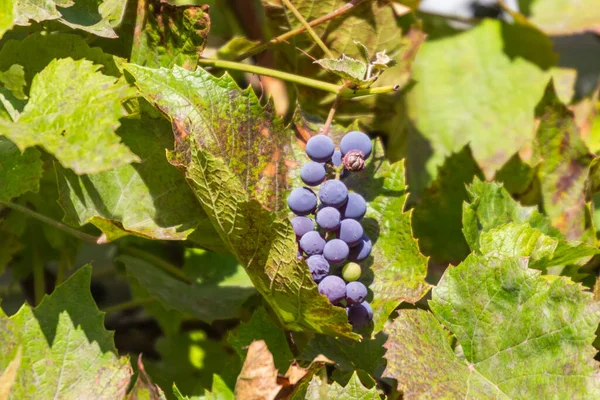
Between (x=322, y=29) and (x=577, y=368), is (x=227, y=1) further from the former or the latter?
(x=577, y=368)

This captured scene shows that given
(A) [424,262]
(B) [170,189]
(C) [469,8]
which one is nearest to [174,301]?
(B) [170,189]

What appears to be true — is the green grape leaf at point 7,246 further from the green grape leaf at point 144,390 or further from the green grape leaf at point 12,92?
the green grape leaf at point 144,390

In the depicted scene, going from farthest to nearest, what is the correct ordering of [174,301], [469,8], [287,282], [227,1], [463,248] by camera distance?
1. [469,8]
2. [227,1]
3. [463,248]
4. [174,301]
5. [287,282]

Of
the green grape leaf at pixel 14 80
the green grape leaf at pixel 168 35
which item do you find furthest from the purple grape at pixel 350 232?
the green grape leaf at pixel 14 80

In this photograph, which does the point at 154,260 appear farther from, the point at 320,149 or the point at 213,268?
the point at 320,149

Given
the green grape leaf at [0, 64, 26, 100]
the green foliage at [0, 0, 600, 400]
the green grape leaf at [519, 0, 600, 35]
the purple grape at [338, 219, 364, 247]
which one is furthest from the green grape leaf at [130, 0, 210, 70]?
the green grape leaf at [519, 0, 600, 35]

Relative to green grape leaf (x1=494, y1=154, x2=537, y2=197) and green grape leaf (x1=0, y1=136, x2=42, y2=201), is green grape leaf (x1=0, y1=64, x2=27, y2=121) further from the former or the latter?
green grape leaf (x1=494, y1=154, x2=537, y2=197)
